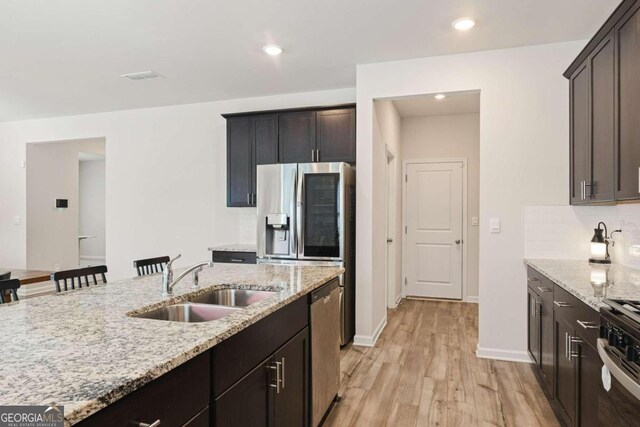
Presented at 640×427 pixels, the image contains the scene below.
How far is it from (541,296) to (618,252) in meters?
0.76

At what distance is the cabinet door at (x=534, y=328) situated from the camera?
2.83m

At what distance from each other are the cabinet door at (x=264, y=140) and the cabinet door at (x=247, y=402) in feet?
9.94

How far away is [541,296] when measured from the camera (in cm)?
271

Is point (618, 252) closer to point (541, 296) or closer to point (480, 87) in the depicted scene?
point (541, 296)

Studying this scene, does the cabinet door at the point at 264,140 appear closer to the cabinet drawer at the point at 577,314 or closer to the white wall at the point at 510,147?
the white wall at the point at 510,147

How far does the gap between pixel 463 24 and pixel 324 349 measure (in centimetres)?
252

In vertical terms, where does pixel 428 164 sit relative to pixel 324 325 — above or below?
above

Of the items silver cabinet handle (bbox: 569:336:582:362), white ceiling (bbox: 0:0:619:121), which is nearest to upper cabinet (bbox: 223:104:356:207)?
white ceiling (bbox: 0:0:619:121)

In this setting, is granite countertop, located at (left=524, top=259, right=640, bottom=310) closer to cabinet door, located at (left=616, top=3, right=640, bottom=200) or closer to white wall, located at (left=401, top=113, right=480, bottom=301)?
cabinet door, located at (left=616, top=3, right=640, bottom=200)

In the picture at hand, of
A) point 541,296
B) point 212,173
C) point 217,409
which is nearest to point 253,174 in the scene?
point 212,173

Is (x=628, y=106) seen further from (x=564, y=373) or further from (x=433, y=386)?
(x=433, y=386)

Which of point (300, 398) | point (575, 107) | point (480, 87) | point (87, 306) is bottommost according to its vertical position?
point (300, 398)

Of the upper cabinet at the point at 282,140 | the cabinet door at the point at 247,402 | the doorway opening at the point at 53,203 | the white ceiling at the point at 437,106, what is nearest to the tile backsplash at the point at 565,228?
the upper cabinet at the point at 282,140

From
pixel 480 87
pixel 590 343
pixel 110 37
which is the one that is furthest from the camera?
pixel 480 87
